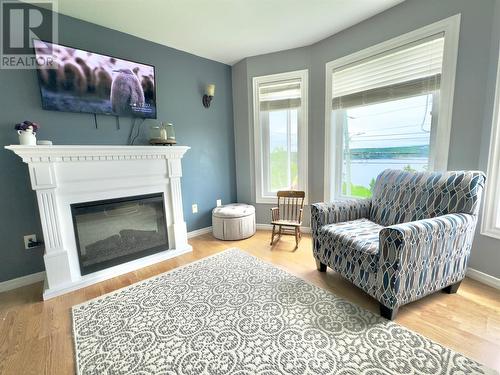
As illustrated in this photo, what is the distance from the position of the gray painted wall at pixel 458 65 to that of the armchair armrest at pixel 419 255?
23.3 inches

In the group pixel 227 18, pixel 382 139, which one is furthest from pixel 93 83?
pixel 382 139

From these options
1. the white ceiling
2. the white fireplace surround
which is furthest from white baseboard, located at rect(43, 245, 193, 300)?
the white ceiling

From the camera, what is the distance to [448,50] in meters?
1.87

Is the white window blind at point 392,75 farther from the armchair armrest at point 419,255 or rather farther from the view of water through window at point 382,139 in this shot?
the armchair armrest at point 419,255

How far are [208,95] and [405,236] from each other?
2784 mm

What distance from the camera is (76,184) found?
6.63ft

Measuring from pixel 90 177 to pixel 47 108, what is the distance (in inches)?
28.0

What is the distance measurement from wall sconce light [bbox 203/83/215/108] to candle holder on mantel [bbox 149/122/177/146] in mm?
660

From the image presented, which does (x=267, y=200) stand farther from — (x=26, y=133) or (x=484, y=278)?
(x=26, y=133)

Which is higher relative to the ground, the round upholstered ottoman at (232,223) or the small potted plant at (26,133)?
the small potted plant at (26,133)

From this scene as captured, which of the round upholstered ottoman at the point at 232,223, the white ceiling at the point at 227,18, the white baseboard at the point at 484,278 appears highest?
the white ceiling at the point at 227,18

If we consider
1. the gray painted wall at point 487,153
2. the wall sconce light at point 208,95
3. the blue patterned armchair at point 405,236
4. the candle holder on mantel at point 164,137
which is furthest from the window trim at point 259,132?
the gray painted wall at point 487,153

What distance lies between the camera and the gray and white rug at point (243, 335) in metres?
1.18

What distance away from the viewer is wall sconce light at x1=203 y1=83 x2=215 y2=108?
10.0 feet
